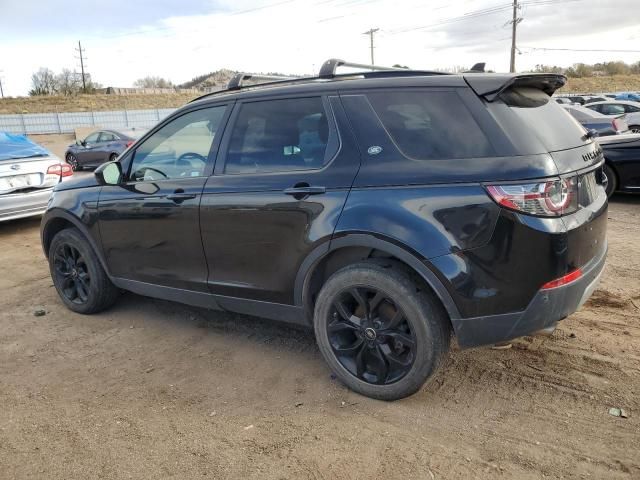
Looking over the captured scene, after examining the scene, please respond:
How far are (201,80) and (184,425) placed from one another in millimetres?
106097

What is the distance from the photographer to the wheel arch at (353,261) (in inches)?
113

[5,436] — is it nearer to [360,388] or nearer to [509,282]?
Result: [360,388]

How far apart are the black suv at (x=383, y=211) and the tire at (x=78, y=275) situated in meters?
0.86

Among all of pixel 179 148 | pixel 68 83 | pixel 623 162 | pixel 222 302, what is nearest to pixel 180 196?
pixel 179 148

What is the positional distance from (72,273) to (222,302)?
1886mm

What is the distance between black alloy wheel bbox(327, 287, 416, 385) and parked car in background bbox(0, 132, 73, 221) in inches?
249

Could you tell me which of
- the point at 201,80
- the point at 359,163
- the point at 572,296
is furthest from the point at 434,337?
the point at 201,80

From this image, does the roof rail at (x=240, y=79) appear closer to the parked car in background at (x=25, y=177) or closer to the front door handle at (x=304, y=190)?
the front door handle at (x=304, y=190)

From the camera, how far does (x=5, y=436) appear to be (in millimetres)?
3047

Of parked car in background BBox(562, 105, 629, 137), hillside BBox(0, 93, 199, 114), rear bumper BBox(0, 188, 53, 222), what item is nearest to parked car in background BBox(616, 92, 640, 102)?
A: parked car in background BBox(562, 105, 629, 137)

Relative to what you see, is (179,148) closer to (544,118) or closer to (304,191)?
(304,191)

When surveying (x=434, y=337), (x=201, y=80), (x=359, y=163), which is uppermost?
(x=201, y=80)

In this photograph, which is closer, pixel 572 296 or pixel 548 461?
pixel 548 461

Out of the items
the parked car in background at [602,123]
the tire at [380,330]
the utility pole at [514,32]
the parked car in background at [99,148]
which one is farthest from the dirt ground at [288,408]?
the utility pole at [514,32]
